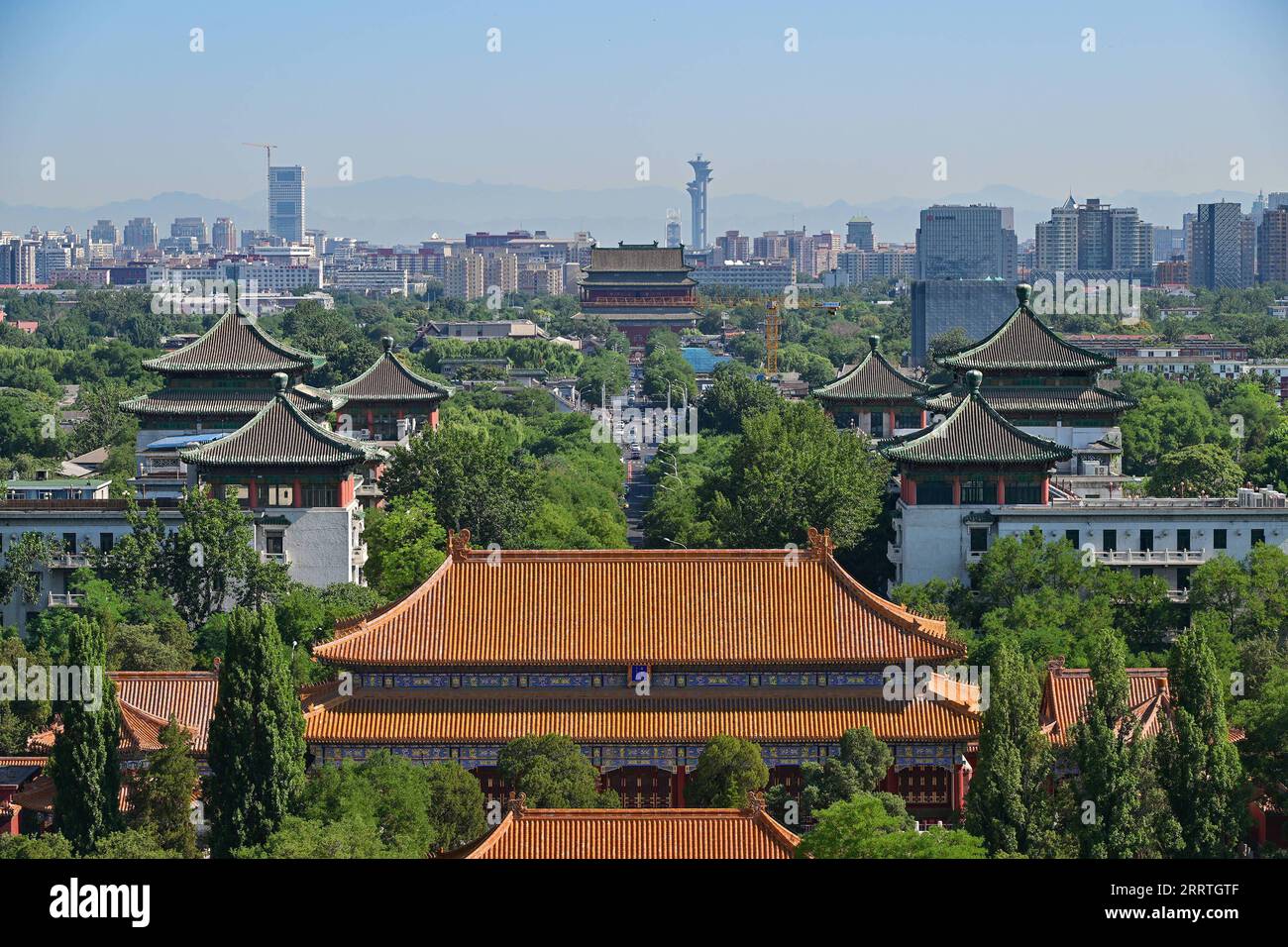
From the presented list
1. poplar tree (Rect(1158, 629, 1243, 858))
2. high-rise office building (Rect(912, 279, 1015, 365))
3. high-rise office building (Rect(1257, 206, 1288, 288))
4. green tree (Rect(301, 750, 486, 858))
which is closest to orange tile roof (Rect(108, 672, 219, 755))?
green tree (Rect(301, 750, 486, 858))

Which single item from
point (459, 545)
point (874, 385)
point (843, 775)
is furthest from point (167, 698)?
point (874, 385)

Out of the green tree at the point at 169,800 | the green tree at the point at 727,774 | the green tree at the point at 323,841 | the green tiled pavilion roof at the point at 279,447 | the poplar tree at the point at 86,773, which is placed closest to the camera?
the green tree at the point at 323,841

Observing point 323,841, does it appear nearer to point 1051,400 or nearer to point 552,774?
point 552,774

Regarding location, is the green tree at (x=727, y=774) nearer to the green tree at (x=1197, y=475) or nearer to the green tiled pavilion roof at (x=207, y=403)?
the green tiled pavilion roof at (x=207, y=403)

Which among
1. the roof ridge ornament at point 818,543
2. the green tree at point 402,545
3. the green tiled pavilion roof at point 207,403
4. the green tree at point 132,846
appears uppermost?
the green tiled pavilion roof at point 207,403

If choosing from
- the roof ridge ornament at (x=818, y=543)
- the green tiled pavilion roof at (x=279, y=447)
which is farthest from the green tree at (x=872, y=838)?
the green tiled pavilion roof at (x=279, y=447)

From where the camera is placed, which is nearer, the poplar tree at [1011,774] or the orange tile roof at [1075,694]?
the poplar tree at [1011,774]
